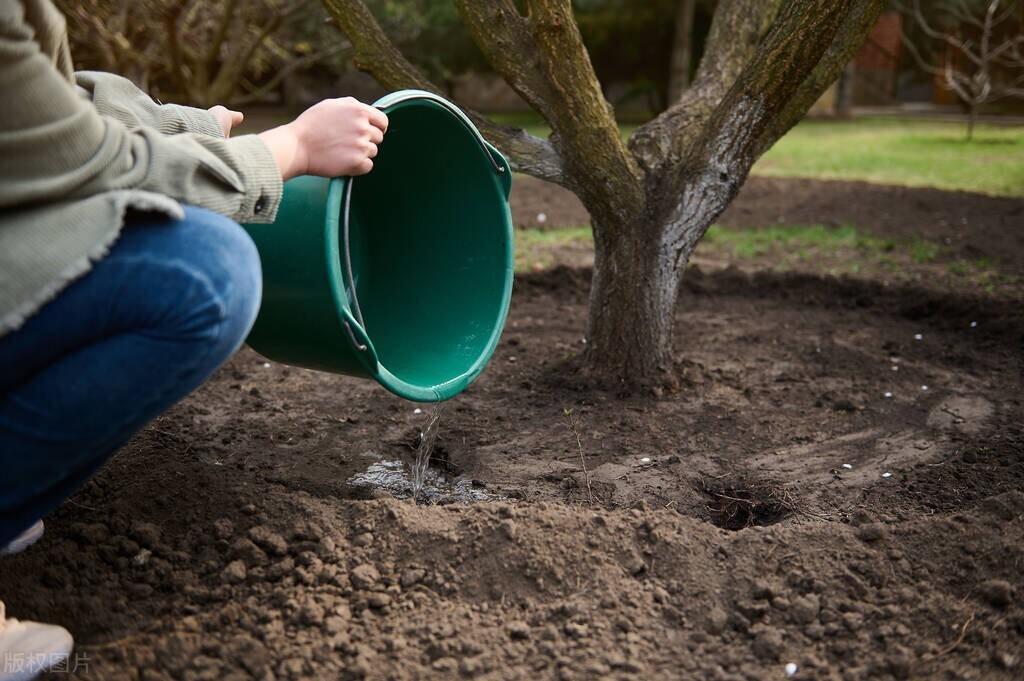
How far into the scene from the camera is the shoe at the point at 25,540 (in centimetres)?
213

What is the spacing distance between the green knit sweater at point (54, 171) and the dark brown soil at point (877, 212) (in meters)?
4.53

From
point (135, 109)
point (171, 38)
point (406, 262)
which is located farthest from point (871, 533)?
point (171, 38)

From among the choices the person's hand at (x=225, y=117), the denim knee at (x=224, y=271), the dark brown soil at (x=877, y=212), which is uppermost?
the person's hand at (x=225, y=117)

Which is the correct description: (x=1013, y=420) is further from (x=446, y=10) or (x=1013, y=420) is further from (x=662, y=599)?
(x=446, y=10)

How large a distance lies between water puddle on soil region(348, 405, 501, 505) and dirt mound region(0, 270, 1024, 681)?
46 mm

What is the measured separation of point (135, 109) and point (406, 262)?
1063 mm

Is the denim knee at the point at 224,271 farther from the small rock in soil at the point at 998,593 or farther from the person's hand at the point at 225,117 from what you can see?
the small rock in soil at the point at 998,593

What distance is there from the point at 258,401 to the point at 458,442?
0.79 metres

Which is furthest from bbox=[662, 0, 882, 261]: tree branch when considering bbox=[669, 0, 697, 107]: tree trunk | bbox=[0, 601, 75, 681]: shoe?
bbox=[669, 0, 697, 107]: tree trunk

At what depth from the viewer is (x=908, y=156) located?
10.0 meters

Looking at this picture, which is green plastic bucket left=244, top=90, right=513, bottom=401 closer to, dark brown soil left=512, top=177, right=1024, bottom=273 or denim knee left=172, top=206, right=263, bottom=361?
denim knee left=172, top=206, right=263, bottom=361

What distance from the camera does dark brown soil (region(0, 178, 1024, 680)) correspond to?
6.13ft

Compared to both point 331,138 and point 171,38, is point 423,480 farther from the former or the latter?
point 171,38

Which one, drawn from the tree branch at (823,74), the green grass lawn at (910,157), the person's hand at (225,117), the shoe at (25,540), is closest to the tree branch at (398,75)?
the tree branch at (823,74)
